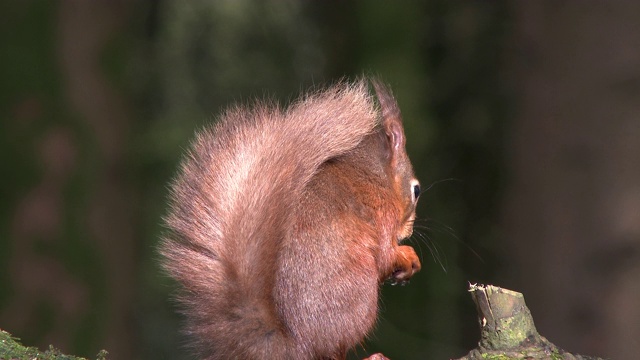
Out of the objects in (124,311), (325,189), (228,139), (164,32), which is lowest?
(325,189)

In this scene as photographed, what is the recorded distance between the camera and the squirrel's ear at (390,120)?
288 centimetres

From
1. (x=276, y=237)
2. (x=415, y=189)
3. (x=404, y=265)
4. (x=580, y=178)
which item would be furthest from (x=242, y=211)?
(x=580, y=178)

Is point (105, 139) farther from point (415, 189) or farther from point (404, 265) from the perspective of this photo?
point (404, 265)

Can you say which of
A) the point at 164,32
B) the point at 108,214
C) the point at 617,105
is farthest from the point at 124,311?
the point at 617,105

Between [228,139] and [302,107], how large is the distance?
24 centimetres

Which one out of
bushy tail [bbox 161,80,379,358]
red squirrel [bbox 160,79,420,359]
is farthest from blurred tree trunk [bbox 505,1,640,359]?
bushy tail [bbox 161,80,379,358]

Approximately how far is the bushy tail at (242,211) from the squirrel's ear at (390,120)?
0.34m

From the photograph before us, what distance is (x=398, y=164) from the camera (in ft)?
9.41

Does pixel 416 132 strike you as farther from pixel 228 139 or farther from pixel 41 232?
pixel 228 139

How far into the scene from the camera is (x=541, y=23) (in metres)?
3.95

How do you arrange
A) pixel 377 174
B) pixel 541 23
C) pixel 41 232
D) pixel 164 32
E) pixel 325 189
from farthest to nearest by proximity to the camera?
pixel 164 32, pixel 41 232, pixel 541 23, pixel 377 174, pixel 325 189

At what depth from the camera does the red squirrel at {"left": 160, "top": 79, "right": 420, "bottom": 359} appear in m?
2.30

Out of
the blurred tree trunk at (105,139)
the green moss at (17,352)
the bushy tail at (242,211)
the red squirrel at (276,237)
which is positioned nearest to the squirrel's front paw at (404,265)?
the red squirrel at (276,237)

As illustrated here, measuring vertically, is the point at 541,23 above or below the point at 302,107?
above
